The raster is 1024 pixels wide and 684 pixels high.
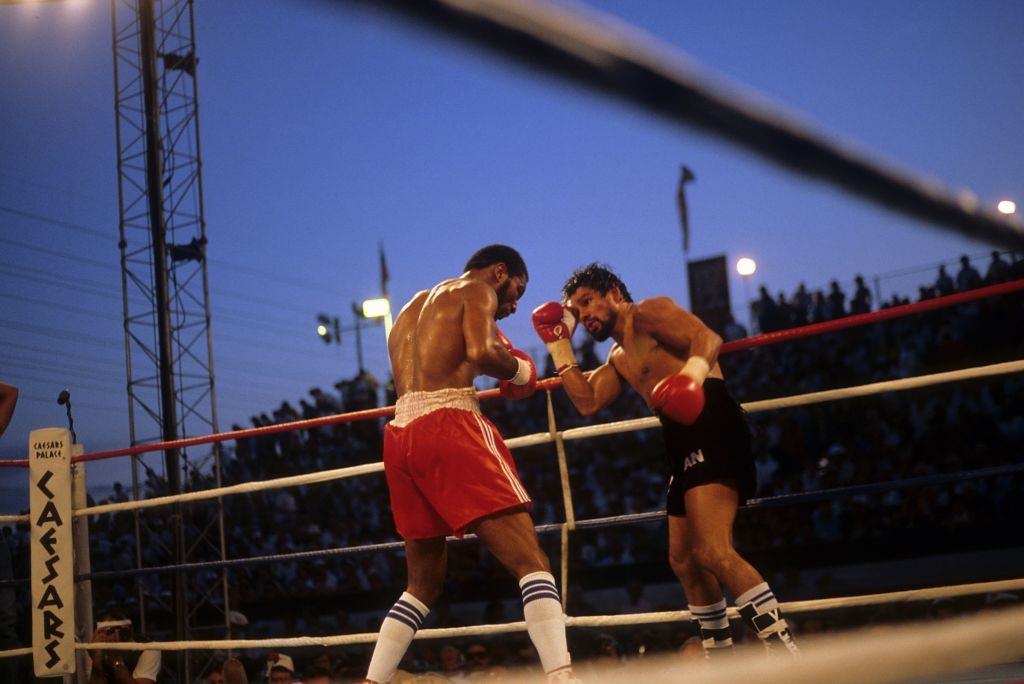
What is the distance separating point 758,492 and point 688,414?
602 cm

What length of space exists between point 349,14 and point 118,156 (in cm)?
1081

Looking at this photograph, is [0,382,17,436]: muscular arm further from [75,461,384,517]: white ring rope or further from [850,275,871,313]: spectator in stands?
[850,275,871,313]: spectator in stands

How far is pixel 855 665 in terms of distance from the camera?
0.44 m

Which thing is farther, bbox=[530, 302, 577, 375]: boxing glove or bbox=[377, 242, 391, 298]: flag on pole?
bbox=[377, 242, 391, 298]: flag on pole

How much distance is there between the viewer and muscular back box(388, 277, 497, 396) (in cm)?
260

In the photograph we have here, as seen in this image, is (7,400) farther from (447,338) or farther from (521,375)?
(521,375)

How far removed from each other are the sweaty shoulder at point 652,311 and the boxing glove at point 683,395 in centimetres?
31

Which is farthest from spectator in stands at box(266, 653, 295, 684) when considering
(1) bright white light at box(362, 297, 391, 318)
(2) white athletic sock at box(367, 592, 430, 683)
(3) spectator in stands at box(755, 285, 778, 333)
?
(3) spectator in stands at box(755, 285, 778, 333)

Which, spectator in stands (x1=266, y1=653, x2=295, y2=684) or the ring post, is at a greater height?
the ring post

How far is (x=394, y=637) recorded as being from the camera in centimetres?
249

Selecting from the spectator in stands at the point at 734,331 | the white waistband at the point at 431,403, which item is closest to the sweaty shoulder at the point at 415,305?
the white waistband at the point at 431,403

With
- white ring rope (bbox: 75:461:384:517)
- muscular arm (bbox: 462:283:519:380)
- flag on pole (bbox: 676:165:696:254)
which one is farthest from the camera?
white ring rope (bbox: 75:461:384:517)

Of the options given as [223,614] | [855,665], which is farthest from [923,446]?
[855,665]

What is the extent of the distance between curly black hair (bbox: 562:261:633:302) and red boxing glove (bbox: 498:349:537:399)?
0.85 ft
